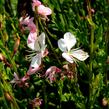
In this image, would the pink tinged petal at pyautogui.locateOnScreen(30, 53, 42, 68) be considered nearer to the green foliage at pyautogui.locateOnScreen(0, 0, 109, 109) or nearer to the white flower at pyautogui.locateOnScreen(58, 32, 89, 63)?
the white flower at pyautogui.locateOnScreen(58, 32, 89, 63)

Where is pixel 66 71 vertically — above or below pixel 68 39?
below

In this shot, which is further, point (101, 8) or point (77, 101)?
point (101, 8)

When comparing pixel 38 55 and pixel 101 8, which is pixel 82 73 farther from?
pixel 38 55

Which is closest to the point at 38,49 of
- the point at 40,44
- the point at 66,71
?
the point at 40,44

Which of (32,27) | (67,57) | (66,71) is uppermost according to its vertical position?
(32,27)

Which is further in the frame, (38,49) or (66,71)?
(66,71)

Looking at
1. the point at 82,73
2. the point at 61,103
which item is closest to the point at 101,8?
the point at 82,73

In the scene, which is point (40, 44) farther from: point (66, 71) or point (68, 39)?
point (66, 71)

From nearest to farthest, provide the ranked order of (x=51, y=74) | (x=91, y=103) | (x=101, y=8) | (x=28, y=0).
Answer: (x=51, y=74) → (x=91, y=103) → (x=101, y=8) → (x=28, y=0)

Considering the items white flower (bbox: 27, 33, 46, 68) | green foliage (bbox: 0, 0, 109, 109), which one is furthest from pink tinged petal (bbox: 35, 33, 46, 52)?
green foliage (bbox: 0, 0, 109, 109)

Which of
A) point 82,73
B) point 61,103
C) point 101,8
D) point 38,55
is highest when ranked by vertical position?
point 38,55

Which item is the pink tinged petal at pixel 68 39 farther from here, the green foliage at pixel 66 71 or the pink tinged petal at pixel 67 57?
the green foliage at pixel 66 71
